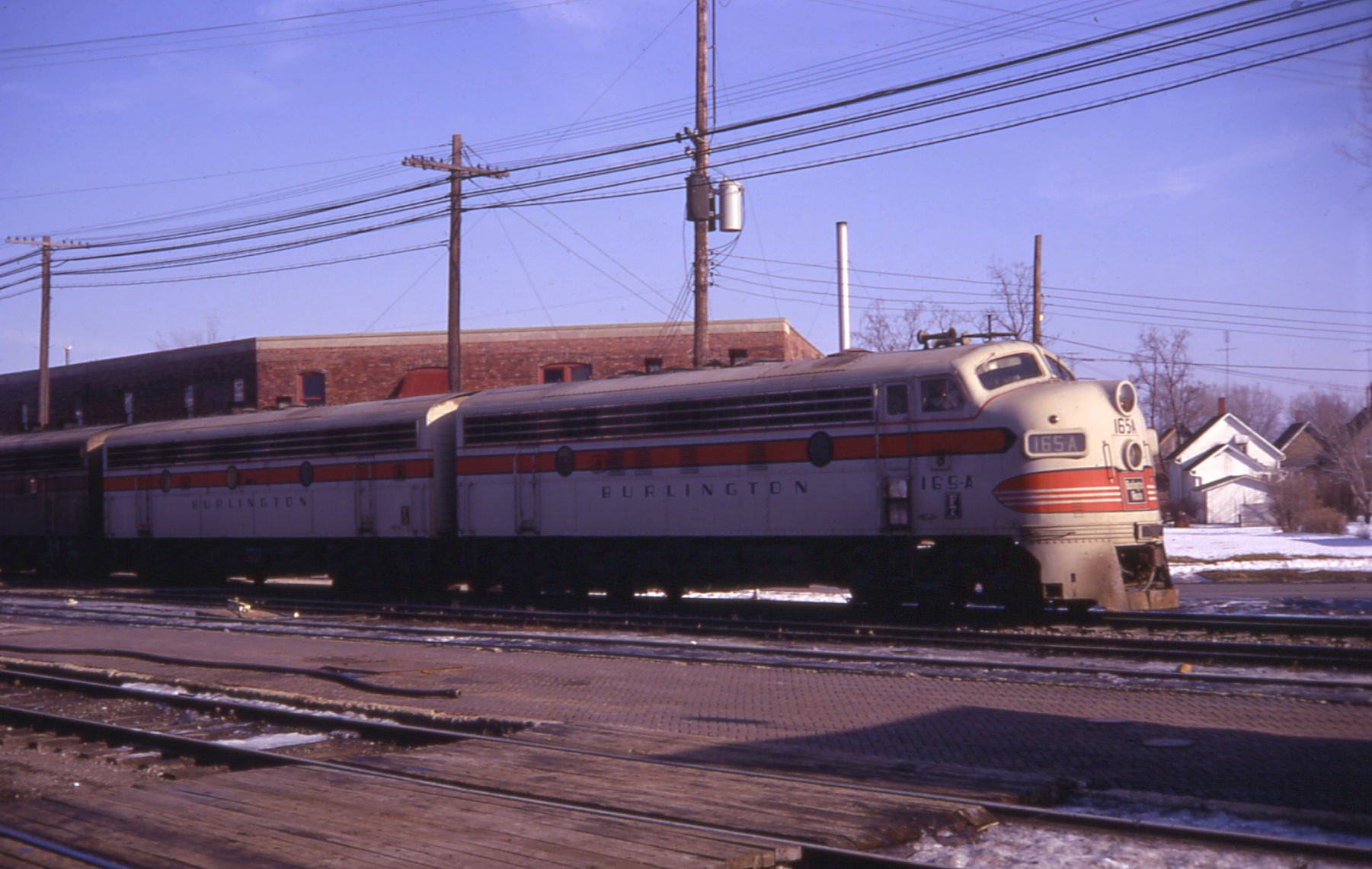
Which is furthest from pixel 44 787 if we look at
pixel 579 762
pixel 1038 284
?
pixel 1038 284

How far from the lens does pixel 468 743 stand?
865cm

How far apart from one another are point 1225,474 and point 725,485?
193ft

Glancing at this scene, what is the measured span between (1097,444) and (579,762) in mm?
9026

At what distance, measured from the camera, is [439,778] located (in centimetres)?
744

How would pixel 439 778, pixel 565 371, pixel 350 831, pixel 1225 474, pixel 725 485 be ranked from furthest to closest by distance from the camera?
pixel 1225 474 → pixel 565 371 → pixel 725 485 → pixel 439 778 → pixel 350 831

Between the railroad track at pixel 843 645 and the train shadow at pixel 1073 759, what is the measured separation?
2.46 meters

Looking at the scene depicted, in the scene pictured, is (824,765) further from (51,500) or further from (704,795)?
(51,500)

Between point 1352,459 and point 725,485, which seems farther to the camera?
point 1352,459

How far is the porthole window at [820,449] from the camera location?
635 inches

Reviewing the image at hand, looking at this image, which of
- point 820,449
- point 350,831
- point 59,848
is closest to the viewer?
point 59,848

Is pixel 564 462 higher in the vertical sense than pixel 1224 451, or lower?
lower

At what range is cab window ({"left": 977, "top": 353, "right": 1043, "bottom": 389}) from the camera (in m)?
15.2

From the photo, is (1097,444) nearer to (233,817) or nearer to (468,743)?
(468,743)

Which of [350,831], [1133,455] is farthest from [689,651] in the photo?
[350,831]
